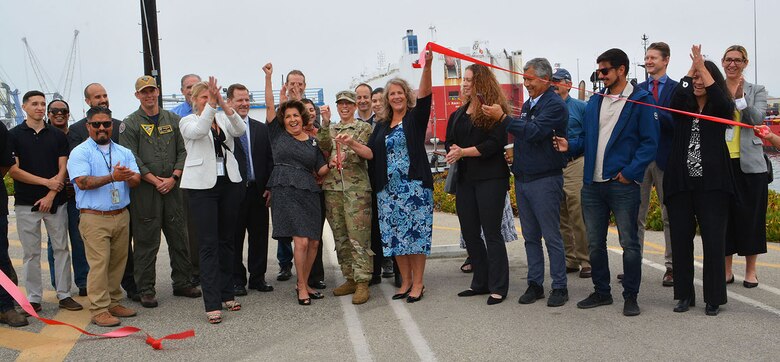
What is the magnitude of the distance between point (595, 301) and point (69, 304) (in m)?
4.65

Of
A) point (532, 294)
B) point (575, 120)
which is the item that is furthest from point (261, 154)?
point (575, 120)

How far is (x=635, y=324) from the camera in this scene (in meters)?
5.29

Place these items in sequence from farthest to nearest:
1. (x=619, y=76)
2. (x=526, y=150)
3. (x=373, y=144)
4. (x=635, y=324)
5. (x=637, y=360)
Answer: (x=373, y=144) < (x=526, y=150) < (x=619, y=76) < (x=635, y=324) < (x=637, y=360)

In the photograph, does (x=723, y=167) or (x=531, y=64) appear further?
(x=531, y=64)

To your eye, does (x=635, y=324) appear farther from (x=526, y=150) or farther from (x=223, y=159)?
(x=223, y=159)

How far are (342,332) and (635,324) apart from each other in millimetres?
2169

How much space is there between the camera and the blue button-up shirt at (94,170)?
596cm

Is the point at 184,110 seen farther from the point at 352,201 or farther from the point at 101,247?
the point at 352,201

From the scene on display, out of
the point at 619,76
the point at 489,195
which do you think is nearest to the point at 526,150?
the point at 489,195

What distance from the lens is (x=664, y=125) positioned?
6.17 m

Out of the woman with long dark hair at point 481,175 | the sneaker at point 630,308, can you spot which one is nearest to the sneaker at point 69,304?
the woman with long dark hair at point 481,175

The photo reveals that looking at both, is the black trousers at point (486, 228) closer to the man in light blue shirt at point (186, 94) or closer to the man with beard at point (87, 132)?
the man in light blue shirt at point (186, 94)

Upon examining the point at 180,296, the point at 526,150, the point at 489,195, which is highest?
the point at 526,150

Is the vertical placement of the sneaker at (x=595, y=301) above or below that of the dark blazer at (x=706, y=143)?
below
